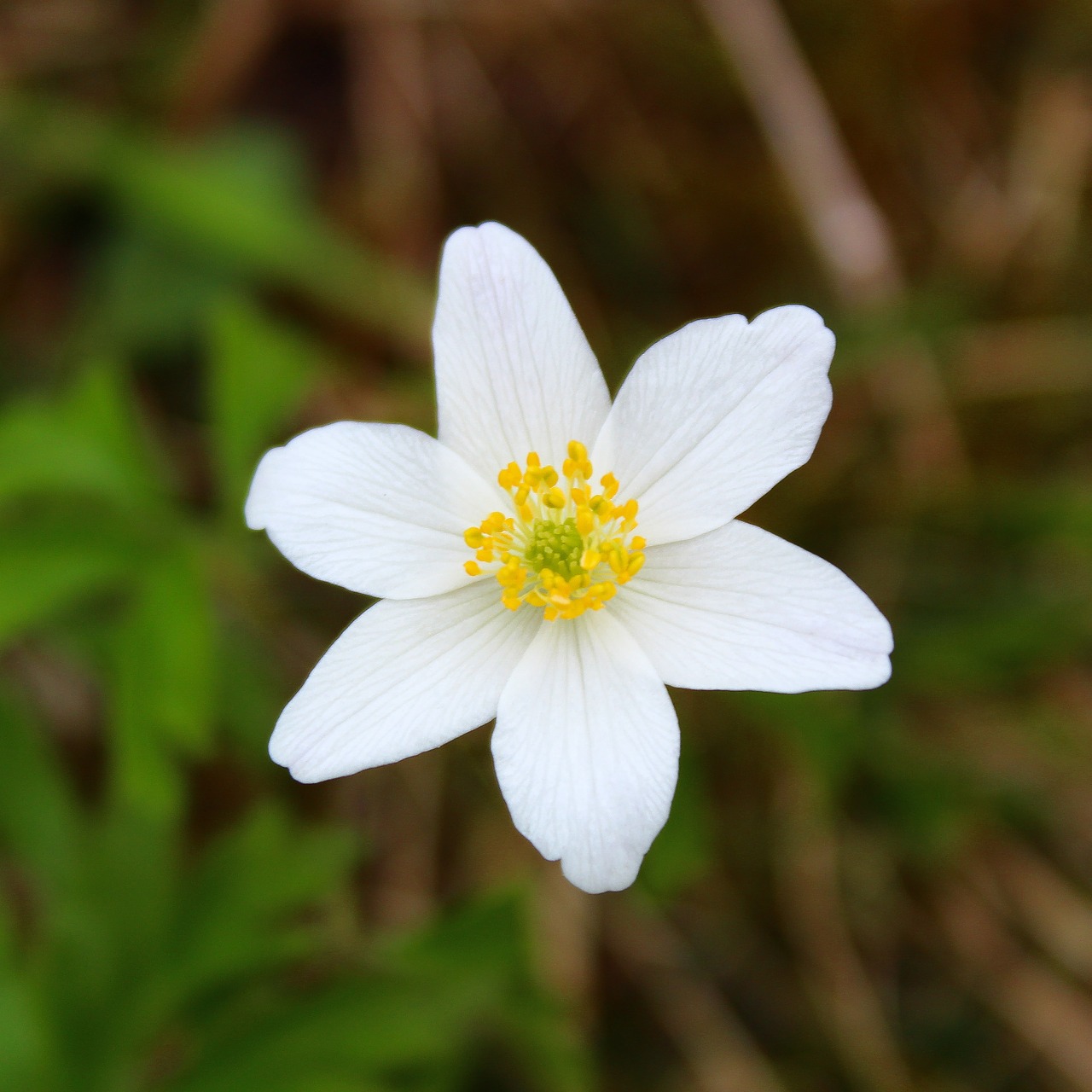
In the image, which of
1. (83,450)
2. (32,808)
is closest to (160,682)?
(83,450)

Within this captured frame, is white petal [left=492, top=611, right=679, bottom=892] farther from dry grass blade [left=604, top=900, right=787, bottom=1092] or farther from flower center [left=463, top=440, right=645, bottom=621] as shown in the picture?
dry grass blade [left=604, top=900, right=787, bottom=1092]

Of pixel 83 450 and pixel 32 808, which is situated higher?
pixel 83 450

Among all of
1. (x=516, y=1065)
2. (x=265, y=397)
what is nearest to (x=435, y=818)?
(x=516, y=1065)

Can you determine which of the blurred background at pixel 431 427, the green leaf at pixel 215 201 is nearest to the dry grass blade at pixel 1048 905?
the blurred background at pixel 431 427

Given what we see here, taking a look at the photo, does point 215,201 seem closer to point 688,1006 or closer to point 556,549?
point 556,549

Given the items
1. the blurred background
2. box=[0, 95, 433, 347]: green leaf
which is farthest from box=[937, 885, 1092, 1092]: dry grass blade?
box=[0, 95, 433, 347]: green leaf

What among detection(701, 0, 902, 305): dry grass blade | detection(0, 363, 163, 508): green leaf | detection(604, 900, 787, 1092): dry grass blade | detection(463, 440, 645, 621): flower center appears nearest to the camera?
detection(463, 440, 645, 621): flower center
